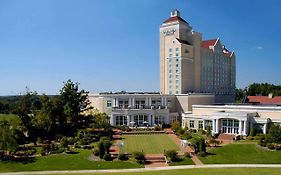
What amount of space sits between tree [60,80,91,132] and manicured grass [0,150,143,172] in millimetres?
17546

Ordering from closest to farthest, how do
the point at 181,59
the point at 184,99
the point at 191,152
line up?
the point at 191,152
the point at 184,99
the point at 181,59

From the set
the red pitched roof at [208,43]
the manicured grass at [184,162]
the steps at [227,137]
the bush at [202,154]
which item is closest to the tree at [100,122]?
the steps at [227,137]

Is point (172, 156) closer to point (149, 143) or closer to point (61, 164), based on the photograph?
point (149, 143)

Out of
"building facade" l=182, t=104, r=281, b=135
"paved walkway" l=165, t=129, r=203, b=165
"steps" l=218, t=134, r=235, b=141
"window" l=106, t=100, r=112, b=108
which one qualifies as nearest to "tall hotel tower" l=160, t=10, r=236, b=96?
"building facade" l=182, t=104, r=281, b=135

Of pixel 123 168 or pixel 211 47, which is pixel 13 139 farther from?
pixel 211 47

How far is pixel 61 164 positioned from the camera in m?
38.7

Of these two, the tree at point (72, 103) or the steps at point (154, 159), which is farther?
the tree at point (72, 103)

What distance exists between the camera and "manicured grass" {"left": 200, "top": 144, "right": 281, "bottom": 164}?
1556 inches

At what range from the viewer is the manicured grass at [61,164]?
123 ft

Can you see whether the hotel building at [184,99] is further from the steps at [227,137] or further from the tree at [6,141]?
the tree at [6,141]

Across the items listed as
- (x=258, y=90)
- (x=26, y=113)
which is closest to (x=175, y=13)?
(x=26, y=113)

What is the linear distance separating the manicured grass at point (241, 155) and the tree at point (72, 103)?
86.9 ft

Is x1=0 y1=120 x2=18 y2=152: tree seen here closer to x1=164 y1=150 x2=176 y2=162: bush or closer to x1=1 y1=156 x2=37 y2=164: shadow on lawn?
x1=1 y1=156 x2=37 y2=164: shadow on lawn

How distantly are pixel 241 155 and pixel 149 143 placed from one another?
46.8 ft
